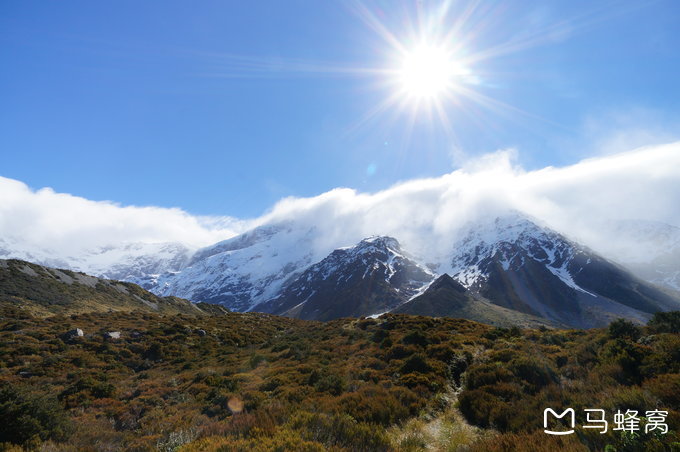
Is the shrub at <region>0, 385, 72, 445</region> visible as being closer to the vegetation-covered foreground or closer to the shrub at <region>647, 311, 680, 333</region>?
the vegetation-covered foreground

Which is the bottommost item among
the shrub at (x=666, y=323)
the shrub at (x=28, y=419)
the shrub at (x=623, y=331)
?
the shrub at (x=28, y=419)

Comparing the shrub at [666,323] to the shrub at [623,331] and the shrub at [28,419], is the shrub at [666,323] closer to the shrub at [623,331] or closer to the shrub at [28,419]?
the shrub at [623,331]

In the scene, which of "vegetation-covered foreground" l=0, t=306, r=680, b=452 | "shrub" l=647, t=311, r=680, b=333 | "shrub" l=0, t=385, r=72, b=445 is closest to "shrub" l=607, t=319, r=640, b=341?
"vegetation-covered foreground" l=0, t=306, r=680, b=452

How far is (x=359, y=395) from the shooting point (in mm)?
10328

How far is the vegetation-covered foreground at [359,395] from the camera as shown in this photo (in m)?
7.55

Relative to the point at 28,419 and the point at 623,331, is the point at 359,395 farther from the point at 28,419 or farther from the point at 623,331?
the point at 623,331

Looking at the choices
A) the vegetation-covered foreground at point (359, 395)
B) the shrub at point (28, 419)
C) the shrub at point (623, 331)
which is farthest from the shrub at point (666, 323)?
the shrub at point (28, 419)

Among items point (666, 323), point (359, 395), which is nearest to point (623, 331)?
point (666, 323)

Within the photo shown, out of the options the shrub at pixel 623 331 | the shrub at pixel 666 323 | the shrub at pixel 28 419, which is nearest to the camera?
the shrub at pixel 28 419

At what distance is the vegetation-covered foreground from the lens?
7.55m

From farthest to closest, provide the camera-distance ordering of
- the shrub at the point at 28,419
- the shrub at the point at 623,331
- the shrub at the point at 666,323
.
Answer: the shrub at the point at 623,331, the shrub at the point at 666,323, the shrub at the point at 28,419

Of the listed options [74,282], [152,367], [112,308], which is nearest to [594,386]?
[152,367]

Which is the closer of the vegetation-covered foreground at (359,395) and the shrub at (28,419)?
the vegetation-covered foreground at (359,395)

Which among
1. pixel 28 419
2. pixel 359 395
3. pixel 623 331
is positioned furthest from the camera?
pixel 623 331
